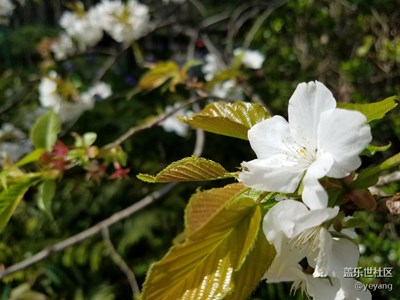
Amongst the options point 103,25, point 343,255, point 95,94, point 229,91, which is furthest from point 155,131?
point 343,255

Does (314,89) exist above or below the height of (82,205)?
above

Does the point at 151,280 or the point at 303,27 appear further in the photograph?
the point at 303,27

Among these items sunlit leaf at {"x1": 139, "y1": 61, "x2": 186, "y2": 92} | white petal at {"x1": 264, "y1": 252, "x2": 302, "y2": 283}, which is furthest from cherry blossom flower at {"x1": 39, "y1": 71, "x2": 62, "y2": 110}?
white petal at {"x1": 264, "y1": 252, "x2": 302, "y2": 283}

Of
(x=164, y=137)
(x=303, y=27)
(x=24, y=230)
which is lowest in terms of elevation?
(x=24, y=230)

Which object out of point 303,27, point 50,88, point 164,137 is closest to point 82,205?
point 164,137

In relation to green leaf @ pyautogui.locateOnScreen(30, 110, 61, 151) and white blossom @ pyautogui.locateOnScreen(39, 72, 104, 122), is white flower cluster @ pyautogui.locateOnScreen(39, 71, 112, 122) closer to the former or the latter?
white blossom @ pyautogui.locateOnScreen(39, 72, 104, 122)

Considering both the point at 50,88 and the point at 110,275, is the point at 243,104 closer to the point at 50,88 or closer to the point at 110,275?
the point at 50,88

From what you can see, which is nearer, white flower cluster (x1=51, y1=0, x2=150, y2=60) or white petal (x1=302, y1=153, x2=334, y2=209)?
white petal (x1=302, y1=153, x2=334, y2=209)
